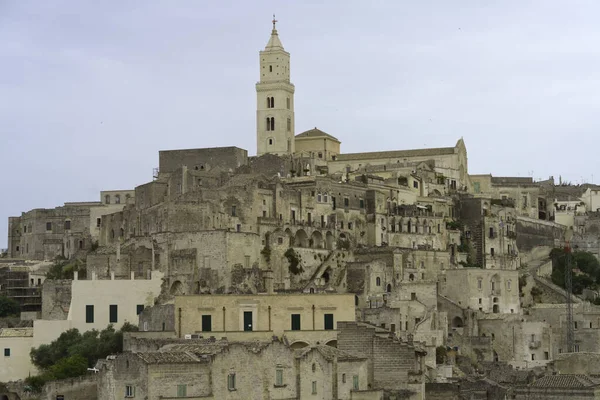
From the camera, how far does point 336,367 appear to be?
5059cm

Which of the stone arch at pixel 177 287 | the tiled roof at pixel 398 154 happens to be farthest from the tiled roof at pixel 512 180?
the stone arch at pixel 177 287

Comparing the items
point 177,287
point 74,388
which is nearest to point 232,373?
point 74,388

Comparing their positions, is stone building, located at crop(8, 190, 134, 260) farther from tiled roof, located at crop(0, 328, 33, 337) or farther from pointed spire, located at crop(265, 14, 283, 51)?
tiled roof, located at crop(0, 328, 33, 337)

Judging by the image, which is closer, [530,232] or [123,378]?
[123,378]

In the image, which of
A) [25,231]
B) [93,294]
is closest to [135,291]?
[93,294]

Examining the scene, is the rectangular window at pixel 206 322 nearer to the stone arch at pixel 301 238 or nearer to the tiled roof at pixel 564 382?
the tiled roof at pixel 564 382

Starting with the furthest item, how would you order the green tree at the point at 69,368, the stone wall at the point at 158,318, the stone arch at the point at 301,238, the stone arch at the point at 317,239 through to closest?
1. the stone arch at the point at 317,239
2. the stone arch at the point at 301,238
3. the stone wall at the point at 158,318
4. the green tree at the point at 69,368

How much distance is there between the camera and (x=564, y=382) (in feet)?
190

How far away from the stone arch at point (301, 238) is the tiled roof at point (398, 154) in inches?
797

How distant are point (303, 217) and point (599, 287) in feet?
63.1

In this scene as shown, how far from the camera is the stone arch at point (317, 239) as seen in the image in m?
81.9

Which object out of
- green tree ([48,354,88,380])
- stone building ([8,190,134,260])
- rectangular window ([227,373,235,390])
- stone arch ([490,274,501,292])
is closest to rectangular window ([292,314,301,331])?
green tree ([48,354,88,380])

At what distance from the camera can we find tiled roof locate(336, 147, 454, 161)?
10006cm

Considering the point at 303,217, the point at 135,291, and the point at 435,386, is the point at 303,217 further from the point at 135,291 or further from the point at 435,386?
the point at 435,386
